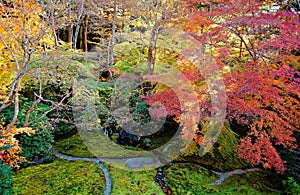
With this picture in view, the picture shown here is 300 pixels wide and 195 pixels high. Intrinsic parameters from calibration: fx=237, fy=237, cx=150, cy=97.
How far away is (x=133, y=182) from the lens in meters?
6.02

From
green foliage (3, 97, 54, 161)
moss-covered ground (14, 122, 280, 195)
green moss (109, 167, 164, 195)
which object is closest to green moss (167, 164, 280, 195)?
moss-covered ground (14, 122, 280, 195)

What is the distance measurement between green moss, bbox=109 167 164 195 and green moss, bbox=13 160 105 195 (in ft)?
1.13

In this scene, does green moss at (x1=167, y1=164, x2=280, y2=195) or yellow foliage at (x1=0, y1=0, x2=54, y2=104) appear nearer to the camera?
yellow foliage at (x1=0, y1=0, x2=54, y2=104)

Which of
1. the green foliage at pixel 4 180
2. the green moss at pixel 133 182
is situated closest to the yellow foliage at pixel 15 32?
the green foliage at pixel 4 180

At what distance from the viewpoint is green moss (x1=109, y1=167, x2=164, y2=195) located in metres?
5.65

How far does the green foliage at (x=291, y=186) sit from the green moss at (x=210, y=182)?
0.27 m

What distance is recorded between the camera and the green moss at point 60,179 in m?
5.25

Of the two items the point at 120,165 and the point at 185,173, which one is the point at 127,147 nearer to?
the point at 120,165

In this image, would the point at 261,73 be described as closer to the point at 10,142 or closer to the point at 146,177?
the point at 146,177

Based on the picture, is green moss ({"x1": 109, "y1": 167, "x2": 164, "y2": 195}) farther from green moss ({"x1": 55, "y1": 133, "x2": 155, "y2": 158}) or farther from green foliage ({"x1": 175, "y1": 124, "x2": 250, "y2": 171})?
green foliage ({"x1": 175, "y1": 124, "x2": 250, "y2": 171})

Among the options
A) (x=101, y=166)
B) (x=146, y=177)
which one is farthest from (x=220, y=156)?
(x=101, y=166)

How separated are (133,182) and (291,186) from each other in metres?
4.31

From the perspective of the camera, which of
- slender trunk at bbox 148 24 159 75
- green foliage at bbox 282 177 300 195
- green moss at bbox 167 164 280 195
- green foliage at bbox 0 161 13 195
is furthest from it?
slender trunk at bbox 148 24 159 75

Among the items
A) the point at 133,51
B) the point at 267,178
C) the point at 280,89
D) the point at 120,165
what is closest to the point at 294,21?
the point at 280,89
